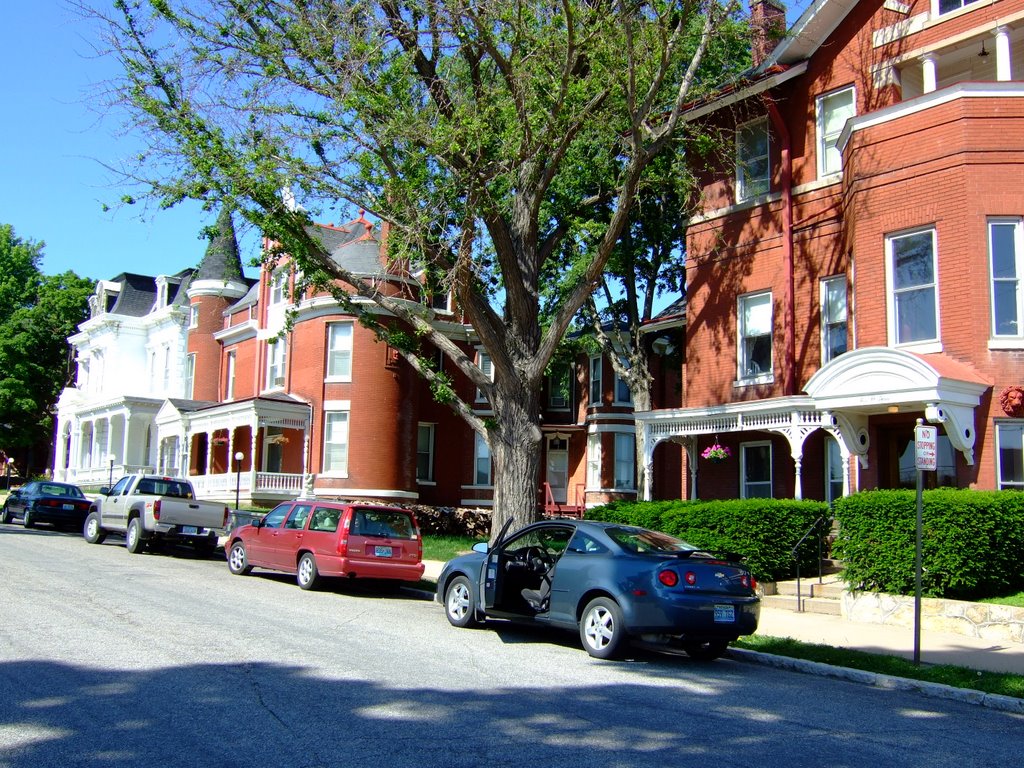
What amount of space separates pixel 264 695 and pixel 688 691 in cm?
375

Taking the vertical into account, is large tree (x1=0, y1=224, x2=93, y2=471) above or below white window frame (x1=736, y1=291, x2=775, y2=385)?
above

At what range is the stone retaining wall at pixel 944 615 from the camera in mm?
11898

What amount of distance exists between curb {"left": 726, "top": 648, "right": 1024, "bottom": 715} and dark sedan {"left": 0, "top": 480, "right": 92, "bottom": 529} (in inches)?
887

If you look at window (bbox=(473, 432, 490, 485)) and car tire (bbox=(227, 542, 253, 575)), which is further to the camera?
window (bbox=(473, 432, 490, 485))

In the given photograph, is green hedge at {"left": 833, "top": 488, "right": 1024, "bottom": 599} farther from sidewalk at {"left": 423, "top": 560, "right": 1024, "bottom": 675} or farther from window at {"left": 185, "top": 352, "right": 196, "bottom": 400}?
window at {"left": 185, "top": 352, "right": 196, "bottom": 400}

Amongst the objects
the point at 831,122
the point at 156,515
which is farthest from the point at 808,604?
the point at 156,515

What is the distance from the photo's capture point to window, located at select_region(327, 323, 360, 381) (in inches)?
1331

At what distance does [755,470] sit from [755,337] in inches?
117

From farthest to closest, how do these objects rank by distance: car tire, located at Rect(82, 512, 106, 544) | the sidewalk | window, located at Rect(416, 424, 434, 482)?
window, located at Rect(416, 424, 434, 482) < car tire, located at Rect(82, 512, 106, 544) < the sidewalk

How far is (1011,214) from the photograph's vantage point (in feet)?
51.5

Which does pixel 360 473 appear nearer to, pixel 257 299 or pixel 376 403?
pixel 376 403

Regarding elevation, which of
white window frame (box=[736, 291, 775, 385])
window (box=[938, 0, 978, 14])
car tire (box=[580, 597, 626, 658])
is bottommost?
car tire (box=[580, 597, 626, 658])

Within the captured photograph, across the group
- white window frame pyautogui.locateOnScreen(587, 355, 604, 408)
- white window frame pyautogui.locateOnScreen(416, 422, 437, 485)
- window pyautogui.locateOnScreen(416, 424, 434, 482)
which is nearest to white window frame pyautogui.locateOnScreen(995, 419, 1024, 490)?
white window frame pyautogui.locateOnScreen(587, 355, 604, 408)

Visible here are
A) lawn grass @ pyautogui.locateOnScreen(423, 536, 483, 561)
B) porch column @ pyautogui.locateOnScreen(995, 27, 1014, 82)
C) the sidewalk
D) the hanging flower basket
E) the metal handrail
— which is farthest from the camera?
lawn grass @ pyautogui.locateOnScreen(423, 536, 483, 561)
